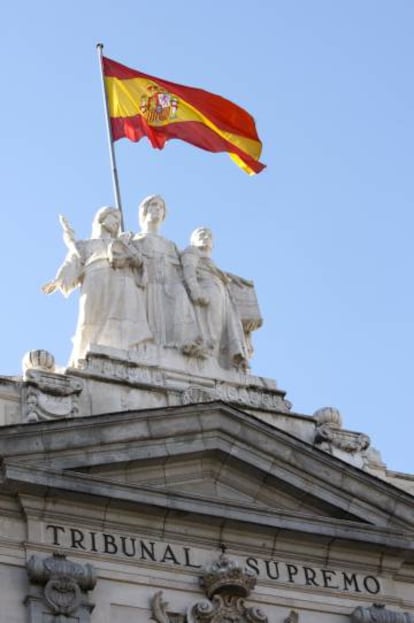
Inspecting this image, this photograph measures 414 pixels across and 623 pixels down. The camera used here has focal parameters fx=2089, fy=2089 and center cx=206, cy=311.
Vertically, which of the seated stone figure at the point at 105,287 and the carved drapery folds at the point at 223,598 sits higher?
the seated stone figure at the point at 105,287

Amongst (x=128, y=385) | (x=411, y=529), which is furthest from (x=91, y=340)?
(x=411, y=529)

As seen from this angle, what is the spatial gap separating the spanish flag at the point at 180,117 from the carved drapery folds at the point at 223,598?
854cm

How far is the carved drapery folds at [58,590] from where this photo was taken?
24.4m

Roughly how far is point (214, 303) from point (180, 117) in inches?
172

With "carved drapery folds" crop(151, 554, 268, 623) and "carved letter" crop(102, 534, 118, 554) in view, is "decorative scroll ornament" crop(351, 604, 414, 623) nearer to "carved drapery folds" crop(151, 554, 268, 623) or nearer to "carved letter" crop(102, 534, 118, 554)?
"carved drapery folds" crop(151, 554, 268, 623)

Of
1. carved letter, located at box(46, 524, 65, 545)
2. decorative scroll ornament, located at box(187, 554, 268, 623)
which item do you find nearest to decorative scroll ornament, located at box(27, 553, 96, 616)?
carved letter, located at box(46, 524, 65, 545)

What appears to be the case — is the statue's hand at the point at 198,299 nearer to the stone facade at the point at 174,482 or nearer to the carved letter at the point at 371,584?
the stone facade at the point at 174,482

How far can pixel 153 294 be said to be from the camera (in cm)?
2875

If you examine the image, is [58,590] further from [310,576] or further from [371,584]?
[371,584]

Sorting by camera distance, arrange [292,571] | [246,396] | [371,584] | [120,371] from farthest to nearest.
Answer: [246,396], [120,371], [371,584], [292,571]

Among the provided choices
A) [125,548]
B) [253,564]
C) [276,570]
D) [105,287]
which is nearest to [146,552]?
[125,548]

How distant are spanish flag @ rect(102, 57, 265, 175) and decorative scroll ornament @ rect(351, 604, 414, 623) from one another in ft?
27.5

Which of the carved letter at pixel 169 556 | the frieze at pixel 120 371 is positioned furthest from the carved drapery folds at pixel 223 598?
the frieze at pixel 120 371

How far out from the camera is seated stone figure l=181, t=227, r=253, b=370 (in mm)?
28578
